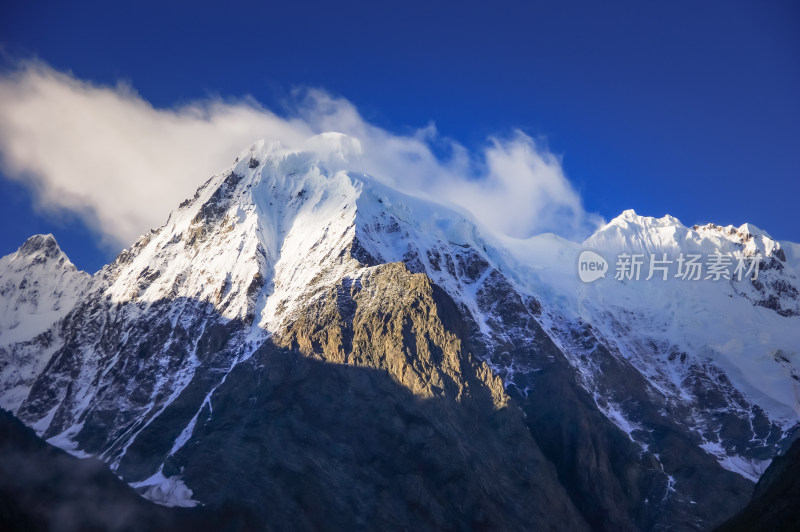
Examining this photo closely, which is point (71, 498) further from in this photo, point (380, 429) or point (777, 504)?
point (777, 504)

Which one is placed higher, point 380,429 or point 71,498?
point 380,429

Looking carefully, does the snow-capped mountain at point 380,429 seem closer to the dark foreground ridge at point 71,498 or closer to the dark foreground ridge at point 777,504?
the dark foreground ridge at point 71,498

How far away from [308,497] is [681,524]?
81.5 meters

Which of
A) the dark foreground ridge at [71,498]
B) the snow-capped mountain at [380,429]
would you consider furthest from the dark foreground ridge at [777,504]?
the dark foreground ridge at [71,498]

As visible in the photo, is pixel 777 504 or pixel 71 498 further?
pixel 71 498

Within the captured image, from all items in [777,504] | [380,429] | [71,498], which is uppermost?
[777,504]

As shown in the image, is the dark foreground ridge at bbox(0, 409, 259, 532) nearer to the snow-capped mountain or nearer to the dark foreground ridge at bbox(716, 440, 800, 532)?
the snow-capped mountain

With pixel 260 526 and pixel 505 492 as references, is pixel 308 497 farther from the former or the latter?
pixel 505 492

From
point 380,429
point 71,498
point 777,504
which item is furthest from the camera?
point 380,429

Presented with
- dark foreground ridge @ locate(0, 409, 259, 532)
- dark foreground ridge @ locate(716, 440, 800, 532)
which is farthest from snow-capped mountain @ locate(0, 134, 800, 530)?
dark foreground ridge @ locate(716, 440, 800, 532)

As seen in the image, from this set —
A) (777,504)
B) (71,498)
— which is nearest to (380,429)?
(71,498)

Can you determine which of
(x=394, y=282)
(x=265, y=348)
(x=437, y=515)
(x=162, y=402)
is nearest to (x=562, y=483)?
(x=437, y=515)

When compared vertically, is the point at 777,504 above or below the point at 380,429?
above

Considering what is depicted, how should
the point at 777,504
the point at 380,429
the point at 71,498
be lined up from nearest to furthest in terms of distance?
1. the point at 777,504
2. the point at 71,498
3. the point at 380,429
